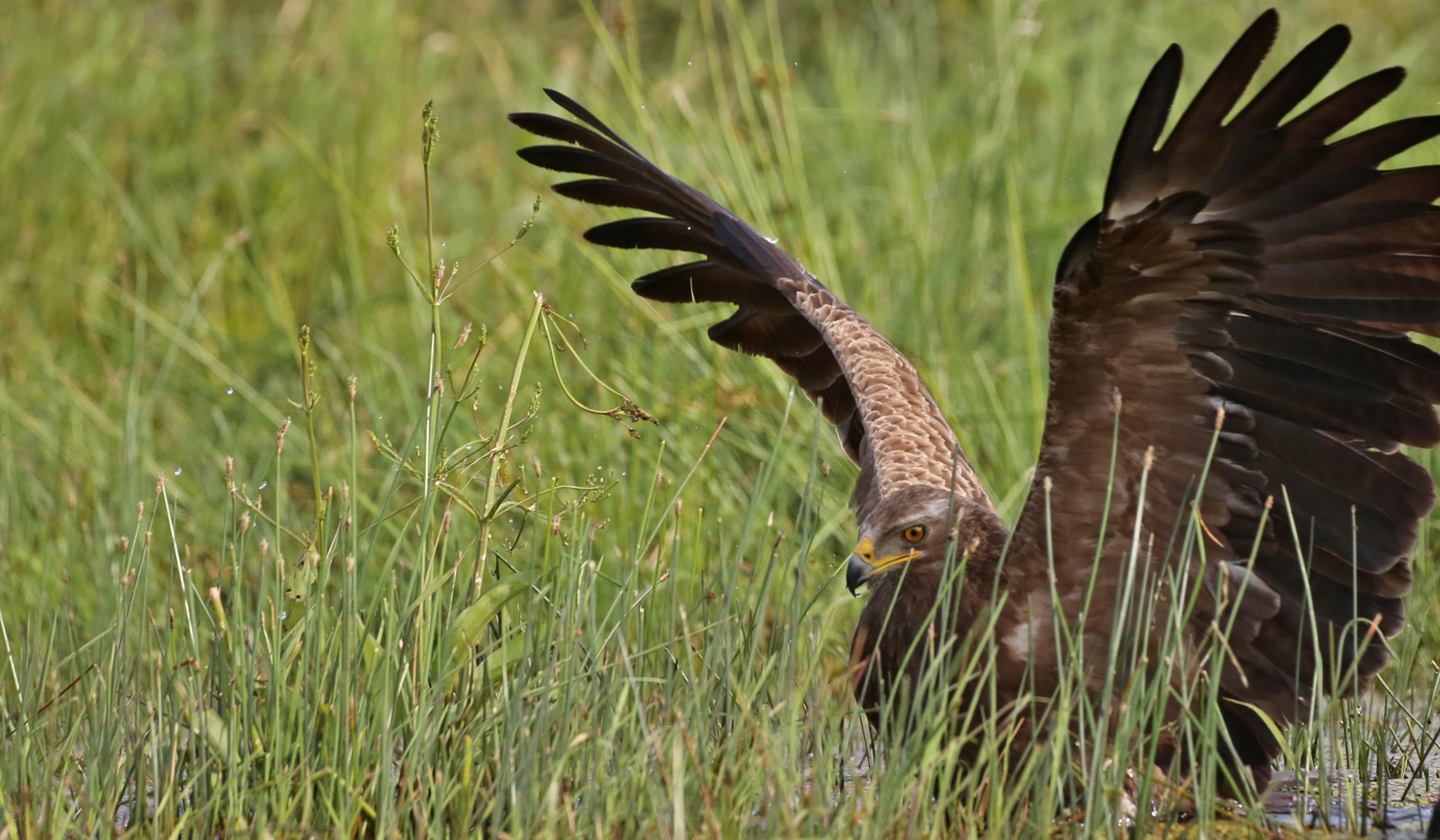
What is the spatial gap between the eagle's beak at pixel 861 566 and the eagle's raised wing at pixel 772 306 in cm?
46

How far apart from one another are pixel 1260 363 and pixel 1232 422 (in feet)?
0.46

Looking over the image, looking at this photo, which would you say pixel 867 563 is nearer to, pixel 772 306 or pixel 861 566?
pixel 861 566

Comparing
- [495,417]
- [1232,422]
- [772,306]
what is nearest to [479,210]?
[495,417]

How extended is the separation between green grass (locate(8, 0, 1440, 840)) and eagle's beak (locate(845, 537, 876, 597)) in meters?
0.07

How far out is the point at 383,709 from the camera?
316 cm

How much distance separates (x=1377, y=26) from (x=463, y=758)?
29.7ft

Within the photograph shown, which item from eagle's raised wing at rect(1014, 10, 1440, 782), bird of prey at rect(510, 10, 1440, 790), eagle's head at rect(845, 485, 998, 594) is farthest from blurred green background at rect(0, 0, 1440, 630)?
eagle's raised wing at rect(1014, 10, 1440, 782)

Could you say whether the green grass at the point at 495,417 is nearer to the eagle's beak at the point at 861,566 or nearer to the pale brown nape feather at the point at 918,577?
the eagle's beak at the point at 861,566

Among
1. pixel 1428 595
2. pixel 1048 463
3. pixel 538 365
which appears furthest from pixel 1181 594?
pixel 538 365

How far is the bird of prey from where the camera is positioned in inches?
129

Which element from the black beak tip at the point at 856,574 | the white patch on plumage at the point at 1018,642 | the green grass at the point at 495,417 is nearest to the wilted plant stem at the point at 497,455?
the green grass at the point at 495,417

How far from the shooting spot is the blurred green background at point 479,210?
5754mm

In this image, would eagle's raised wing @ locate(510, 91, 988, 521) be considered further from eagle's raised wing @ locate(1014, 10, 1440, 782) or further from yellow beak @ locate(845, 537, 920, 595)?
eagle's raised wing @ locate(1014, 10, 1440, 782)

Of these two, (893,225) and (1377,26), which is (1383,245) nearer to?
(893,225)
